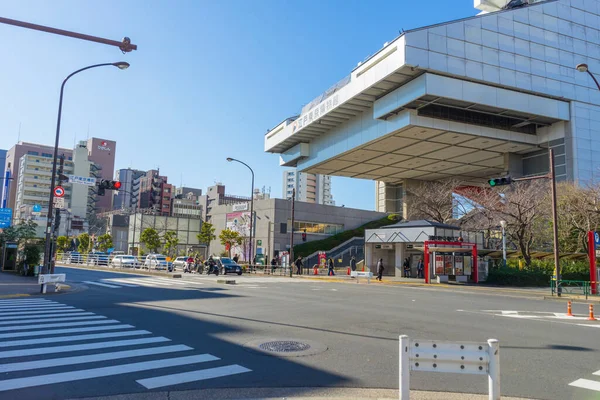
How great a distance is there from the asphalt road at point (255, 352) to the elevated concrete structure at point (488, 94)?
29370mm

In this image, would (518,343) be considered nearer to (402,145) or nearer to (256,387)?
(256,387)

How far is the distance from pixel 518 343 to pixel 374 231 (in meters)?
30.2

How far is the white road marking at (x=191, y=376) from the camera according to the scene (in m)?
6.16

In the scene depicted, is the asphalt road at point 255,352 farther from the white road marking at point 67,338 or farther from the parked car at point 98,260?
the parked car at point 98,260

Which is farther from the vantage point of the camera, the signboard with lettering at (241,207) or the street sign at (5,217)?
the signboard with lettering at (241,207)

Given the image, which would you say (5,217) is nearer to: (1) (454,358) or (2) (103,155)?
(1) (454,358)

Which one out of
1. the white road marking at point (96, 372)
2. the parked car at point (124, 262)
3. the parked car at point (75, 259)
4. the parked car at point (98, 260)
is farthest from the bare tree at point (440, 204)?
the white road marking at point (96, 372)

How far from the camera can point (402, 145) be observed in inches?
1971

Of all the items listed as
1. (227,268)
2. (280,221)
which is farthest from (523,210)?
(280,221)

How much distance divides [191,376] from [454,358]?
3760mm

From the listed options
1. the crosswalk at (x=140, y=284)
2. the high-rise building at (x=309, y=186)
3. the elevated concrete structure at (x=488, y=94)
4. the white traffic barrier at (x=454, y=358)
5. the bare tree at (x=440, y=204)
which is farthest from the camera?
the high-rise building at (x=309, y=186)

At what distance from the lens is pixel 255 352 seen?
8.19m

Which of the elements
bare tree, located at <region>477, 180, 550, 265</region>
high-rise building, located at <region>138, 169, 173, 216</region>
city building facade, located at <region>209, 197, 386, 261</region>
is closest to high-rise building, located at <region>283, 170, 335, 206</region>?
high-rise building, located at <region>138, 169, 173, 216</region>

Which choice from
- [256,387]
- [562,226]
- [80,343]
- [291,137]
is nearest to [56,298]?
[80,343]
